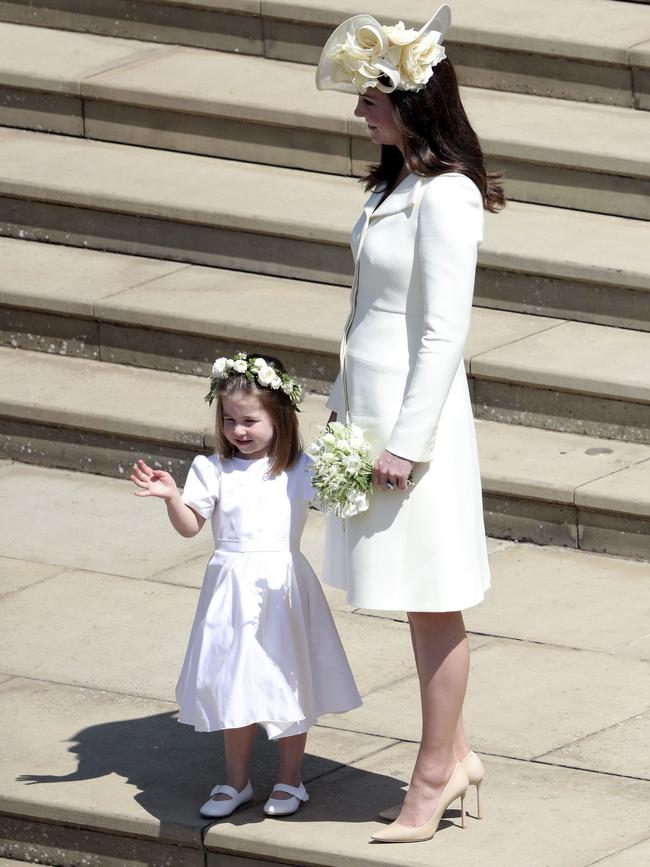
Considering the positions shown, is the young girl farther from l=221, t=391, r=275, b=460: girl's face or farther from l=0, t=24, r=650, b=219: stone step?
l=0, t=24, r=650, b=219: stone step

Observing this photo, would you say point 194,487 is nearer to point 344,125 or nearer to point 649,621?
point 649,621

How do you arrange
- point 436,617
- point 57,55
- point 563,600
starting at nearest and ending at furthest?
point 436,617
point 563,600
point 57,55

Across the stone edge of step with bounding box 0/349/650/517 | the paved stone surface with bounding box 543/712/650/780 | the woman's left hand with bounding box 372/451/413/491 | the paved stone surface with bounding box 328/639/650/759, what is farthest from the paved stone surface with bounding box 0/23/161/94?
the woman's left hand with bounding box 372/451/413/491

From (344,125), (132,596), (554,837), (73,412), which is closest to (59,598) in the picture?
(132,596)

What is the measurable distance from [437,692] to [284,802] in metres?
0.58

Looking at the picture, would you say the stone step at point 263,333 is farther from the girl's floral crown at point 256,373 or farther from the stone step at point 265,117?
the girl's floral crown at point 256,373

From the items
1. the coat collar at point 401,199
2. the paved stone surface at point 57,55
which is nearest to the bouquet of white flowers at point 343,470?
the coat collar at point 401,199

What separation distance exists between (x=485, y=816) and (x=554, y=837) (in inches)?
8.8

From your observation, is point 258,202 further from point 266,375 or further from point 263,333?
point 266,375

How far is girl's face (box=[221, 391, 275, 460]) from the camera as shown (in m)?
5.17

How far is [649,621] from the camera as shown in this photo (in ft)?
21.4

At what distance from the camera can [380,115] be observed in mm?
4844

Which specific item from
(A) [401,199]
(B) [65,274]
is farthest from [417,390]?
(B) [65,274]

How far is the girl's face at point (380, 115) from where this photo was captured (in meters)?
4.83
